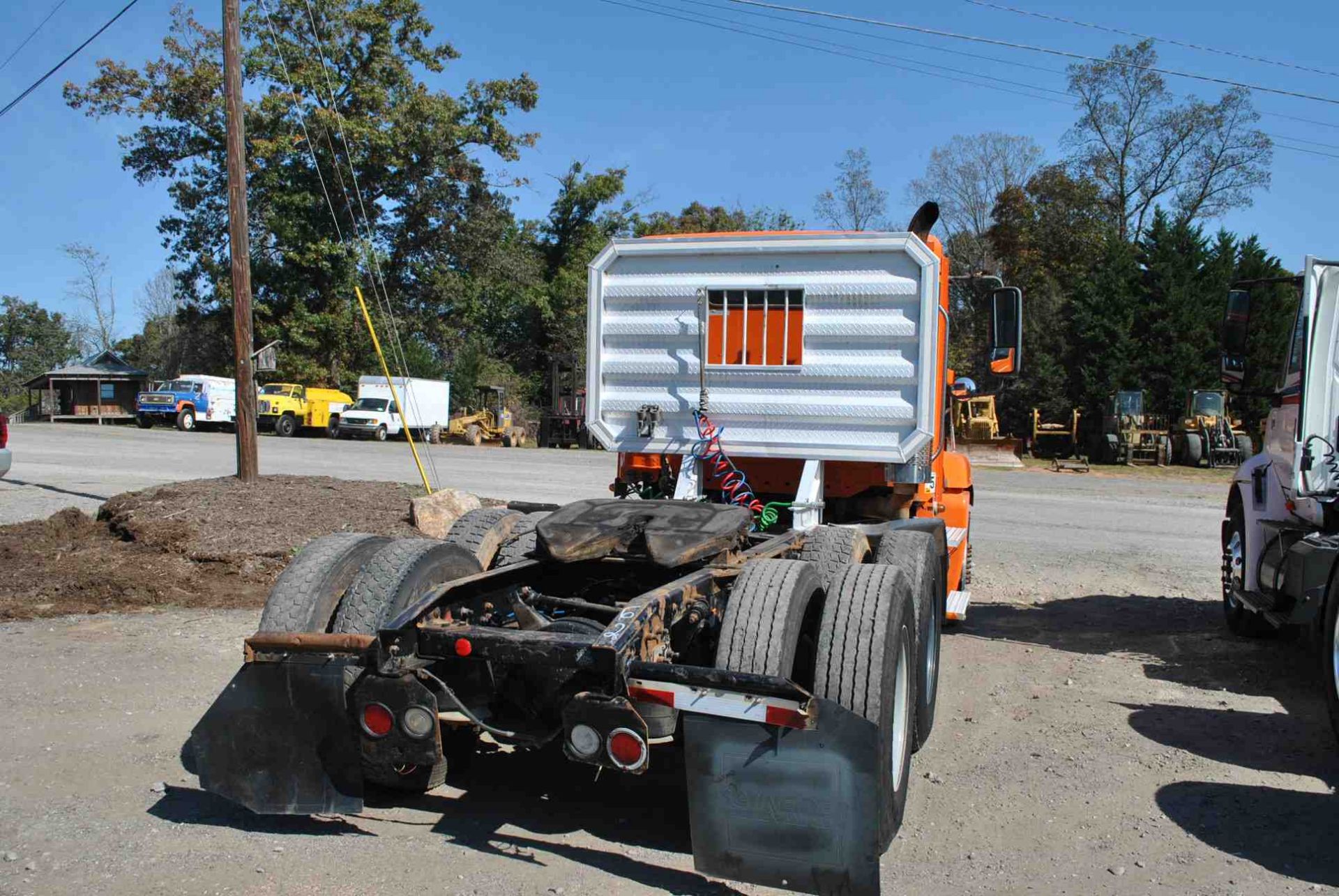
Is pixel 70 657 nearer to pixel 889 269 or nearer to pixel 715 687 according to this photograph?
pixel 715 687

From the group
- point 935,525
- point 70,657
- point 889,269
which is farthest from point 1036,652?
point 70,657

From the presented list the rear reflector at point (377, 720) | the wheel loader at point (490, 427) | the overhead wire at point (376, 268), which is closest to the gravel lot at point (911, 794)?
the rear reflector at point (377, 720)

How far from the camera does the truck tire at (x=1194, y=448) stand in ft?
102

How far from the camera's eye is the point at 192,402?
40.8m

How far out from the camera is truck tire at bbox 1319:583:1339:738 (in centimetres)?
512

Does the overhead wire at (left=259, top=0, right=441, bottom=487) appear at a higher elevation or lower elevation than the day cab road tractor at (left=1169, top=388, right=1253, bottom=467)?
higher

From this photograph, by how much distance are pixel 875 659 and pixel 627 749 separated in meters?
0.98

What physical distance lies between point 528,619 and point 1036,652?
4.69 metres

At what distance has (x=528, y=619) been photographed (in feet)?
14.8

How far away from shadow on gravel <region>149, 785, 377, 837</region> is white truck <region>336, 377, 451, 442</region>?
33.6 m

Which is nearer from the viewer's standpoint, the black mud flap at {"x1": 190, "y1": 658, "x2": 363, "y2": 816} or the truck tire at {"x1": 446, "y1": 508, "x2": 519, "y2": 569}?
the black mud flap at {"x1": 190, "y1": 658, "x2": 363, "y2": 816}

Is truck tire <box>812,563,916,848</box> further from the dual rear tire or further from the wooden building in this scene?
the wooden building

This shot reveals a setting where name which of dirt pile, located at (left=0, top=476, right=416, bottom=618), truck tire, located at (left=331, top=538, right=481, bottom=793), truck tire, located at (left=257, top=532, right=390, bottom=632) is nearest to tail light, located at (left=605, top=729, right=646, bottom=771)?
truck tire, located at (left=331, top=538, right=481, bottom=793)

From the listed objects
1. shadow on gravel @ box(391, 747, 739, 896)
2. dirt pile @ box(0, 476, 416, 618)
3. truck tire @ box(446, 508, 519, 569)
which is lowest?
shadow on gravel @ box(391, 747, 739, 896)
